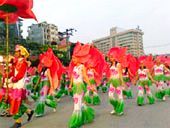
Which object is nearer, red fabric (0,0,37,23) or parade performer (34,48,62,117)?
red fabric (0,0,37,23)

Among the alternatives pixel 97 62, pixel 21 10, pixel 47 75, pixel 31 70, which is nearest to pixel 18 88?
pixel 21 10

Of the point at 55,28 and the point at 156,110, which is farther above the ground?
the point at 55,28

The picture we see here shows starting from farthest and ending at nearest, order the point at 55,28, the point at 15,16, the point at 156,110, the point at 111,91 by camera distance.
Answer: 1. the point at 55,28
2. the point at 156,110
3. the point at 111,91
4. the point at 15,16

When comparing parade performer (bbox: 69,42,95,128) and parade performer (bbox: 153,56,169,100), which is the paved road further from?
parade performer (bbox: 153,56,169,100)

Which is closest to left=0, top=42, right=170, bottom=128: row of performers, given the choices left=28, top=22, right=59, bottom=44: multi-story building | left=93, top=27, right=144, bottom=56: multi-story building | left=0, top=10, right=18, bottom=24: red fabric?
left=0, top=10, right=18, bottom=24: red fabric

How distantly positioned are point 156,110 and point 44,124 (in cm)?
407

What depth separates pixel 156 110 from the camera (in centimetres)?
1193

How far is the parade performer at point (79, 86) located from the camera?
29.5ft

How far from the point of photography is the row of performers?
9180mm

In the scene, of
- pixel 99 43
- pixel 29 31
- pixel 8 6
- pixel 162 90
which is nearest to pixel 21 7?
pixel 8 6

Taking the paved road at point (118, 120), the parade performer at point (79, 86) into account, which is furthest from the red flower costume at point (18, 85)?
the parade performer at point (79, 86)

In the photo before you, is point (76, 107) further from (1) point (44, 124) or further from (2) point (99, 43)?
(2) point (99, 43)

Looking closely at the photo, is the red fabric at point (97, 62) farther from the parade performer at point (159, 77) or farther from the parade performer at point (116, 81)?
the parade performer at point (116, 81)

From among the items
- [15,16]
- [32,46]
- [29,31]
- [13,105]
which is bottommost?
[13,105]
